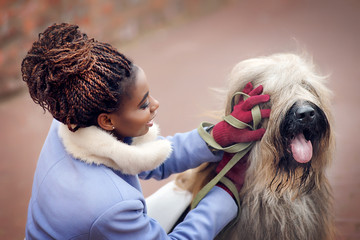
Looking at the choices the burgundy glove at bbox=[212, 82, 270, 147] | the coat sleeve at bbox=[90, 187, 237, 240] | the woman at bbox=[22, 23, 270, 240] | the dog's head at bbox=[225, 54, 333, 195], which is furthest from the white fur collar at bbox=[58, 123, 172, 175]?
the dog's head at bbox=[225, 54, 333, 195]

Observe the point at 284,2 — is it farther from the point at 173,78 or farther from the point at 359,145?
the point at 359,145

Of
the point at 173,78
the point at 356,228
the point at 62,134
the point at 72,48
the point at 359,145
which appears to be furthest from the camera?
the point at 173,78

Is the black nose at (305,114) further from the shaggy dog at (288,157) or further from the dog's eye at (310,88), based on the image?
the dog's eye at (310,88)

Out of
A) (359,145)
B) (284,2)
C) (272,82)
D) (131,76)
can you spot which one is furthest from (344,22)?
(131,76)

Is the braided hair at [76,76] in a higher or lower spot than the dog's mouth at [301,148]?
higher

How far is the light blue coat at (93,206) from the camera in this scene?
120 cm

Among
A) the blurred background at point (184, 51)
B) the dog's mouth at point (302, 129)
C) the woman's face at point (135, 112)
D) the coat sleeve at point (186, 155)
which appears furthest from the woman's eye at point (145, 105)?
the blurred background at point (184, 51)

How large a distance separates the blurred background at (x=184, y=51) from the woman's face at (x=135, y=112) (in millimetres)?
1573

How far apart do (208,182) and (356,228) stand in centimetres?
122

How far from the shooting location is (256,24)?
4445mm

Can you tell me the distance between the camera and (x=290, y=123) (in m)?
1.29

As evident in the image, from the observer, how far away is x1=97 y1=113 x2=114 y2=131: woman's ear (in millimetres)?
1227

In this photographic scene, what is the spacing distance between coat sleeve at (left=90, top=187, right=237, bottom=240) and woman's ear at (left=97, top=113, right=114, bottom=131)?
249 millimetres

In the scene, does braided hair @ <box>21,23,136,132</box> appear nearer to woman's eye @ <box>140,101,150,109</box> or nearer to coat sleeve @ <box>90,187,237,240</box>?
woman's eye @ <box>140,101,150,109</box>
